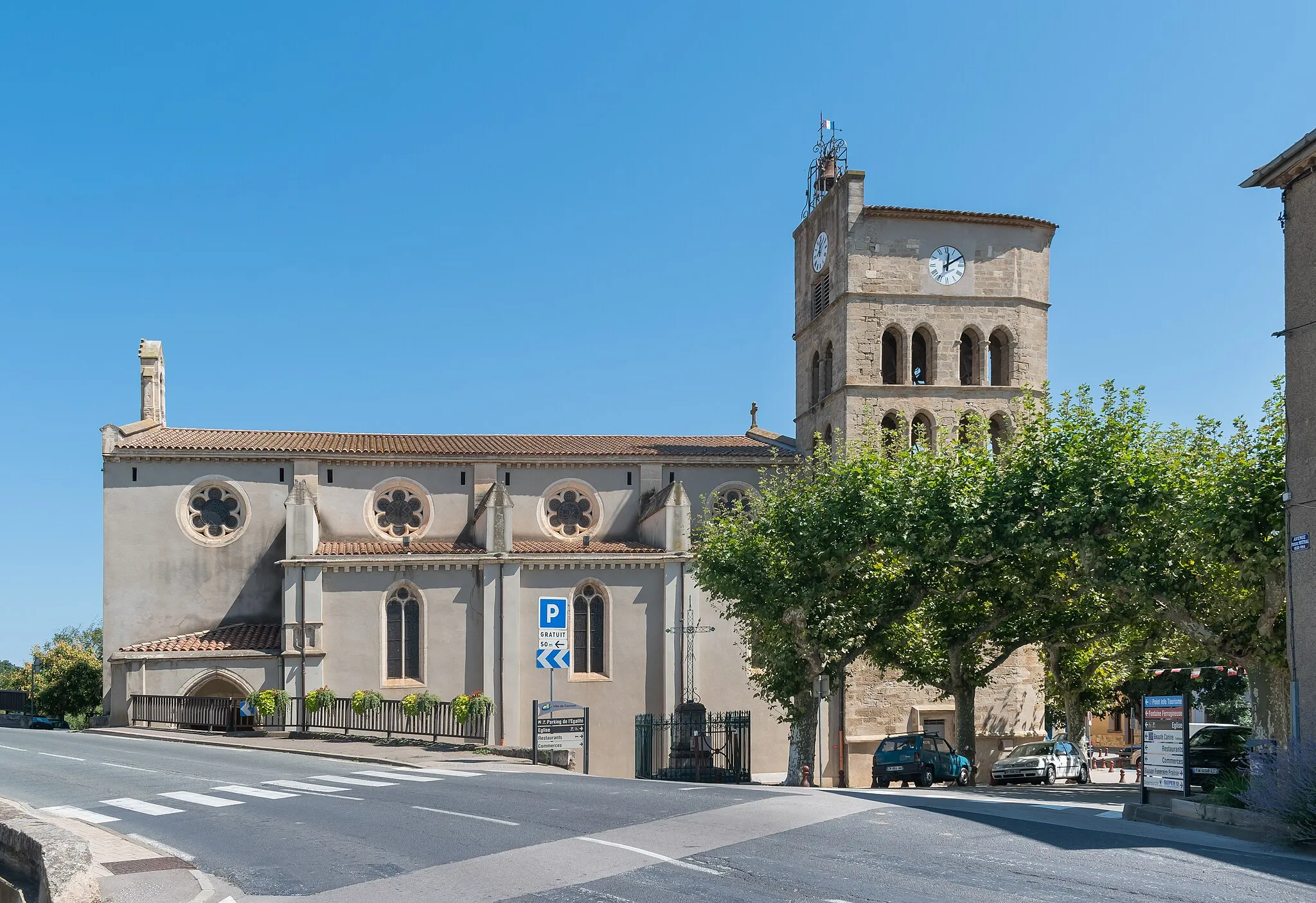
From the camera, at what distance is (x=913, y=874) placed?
37.2 ft

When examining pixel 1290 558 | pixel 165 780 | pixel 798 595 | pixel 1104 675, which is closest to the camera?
pixel 1290 558

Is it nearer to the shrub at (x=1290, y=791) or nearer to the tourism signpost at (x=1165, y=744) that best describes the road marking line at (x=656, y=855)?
the shrub at (x=1290, y=791)

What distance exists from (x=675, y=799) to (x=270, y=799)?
6.38 metres

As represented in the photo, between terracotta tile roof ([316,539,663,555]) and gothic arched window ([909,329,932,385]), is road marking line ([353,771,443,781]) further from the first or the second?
gothic arched window ([909,329,932,385])

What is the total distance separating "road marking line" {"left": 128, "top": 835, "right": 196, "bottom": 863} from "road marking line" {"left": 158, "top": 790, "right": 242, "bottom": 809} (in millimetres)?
2916

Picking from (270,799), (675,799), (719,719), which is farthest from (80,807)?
(719,719)

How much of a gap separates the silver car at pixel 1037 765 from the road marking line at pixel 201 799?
2015 cm

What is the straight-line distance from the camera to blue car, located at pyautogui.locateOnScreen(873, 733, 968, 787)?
2736 centimetres

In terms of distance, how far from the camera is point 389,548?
3750 centimetres

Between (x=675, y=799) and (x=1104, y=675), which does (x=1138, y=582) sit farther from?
(x=1104, y=675)

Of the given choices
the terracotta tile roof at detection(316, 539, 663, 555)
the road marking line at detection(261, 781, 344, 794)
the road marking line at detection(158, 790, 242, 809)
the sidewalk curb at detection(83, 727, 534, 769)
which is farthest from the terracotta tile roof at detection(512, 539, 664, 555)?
the road marking line at detection(158, 790, 242, 809)

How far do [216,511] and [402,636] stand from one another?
776 centimetres

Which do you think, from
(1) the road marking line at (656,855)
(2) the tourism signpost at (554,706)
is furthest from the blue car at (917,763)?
(1) the road marking line at (656,855)

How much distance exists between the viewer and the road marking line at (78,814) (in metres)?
15.9
